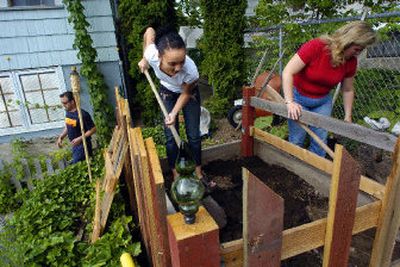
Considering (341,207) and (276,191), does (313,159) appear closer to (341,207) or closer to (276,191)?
(276,191)

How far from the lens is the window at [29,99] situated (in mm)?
5559

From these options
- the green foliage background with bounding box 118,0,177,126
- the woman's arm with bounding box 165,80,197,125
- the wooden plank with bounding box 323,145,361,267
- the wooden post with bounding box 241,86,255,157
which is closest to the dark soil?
the wooden post with bounding box 241,86,255,157

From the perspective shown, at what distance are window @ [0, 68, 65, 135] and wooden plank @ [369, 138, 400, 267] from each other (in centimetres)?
580

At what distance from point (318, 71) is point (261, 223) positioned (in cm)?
193

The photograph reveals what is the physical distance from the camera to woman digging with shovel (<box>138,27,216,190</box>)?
2180 mm

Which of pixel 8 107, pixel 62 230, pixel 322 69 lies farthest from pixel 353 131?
pixel 8 107

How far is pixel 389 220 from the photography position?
4.62ft

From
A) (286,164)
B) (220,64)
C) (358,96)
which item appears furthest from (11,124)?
(358,96)

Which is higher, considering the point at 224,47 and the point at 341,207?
the point at 224,47

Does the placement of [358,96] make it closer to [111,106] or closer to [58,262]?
[111,106]

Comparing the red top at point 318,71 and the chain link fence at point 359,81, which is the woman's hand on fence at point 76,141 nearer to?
the chain link fence at point 359,81

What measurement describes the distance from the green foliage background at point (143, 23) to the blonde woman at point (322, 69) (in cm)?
384

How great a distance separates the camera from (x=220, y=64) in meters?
6.57

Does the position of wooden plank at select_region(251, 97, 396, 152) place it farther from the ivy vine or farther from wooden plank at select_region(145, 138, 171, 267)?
the ivy vine
